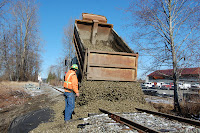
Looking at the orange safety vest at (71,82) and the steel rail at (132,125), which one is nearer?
the steel rail at (132,125)

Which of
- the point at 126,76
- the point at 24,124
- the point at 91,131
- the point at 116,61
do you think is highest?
the point at 116,61

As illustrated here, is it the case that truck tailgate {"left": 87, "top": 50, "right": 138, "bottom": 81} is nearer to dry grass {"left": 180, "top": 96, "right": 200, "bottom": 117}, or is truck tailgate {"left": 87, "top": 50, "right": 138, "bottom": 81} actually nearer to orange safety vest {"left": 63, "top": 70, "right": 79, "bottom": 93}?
orange safety vest {"left": 63, "top": 70, "right": 79, "bottom": 93}

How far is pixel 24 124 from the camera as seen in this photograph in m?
4.89

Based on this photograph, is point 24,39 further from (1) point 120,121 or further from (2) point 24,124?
(1) point 120,121

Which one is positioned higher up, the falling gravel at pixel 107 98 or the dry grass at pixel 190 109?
the falling gravel at pixel 107 98

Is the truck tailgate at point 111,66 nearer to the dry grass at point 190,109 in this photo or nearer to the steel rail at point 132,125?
the steel rail at point 132,125

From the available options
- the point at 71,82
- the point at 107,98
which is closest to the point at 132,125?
the point at 107,98

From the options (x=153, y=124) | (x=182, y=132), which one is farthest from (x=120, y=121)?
(x=182, y=132)

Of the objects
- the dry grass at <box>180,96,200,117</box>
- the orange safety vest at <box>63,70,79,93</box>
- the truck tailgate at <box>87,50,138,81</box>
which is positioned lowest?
the dry grass at <box>180,96,200,117</box>

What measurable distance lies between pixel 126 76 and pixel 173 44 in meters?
2.95

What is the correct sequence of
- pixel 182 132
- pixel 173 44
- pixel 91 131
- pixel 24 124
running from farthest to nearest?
pixel 173 44 → pixel 24 124 → pixel 91 131 → pixel 182 132

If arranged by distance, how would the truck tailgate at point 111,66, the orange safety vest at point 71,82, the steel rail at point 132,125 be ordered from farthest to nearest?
the truck tailgate at point 111,66, the orange safety vest at point 71,82, the steel rail at point 132,125

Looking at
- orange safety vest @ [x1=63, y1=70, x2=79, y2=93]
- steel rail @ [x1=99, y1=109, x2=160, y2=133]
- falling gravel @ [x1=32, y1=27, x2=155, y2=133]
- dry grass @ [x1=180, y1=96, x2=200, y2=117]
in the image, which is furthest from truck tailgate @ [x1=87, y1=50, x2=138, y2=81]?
dry grass @ [x1=180, y1=96, x2=200, y2=117]

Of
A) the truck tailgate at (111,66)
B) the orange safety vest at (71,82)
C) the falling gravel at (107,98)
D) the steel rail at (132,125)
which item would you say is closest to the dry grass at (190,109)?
the falling gravel at (107,98)
